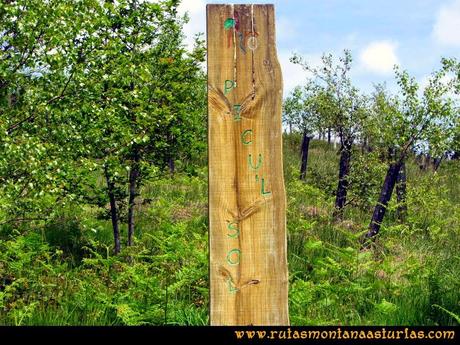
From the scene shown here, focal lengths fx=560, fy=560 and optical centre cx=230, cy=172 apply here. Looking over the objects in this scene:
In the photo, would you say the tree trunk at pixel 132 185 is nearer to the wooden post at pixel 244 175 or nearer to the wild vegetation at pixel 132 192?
the wild vegetation at pixel 132 192

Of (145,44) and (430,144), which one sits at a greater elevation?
(145,44)

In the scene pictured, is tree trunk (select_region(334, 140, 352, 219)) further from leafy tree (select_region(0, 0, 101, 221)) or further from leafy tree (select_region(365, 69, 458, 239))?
leafy tree (select_region(0, 0, 101, 221))

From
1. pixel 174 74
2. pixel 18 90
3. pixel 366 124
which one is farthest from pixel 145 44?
pixel 366 124

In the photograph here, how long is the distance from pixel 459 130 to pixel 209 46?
15724mm

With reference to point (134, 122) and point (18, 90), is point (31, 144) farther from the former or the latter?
point (134, 122)

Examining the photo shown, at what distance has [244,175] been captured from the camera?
3713 millimetres

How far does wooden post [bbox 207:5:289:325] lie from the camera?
3.70 m

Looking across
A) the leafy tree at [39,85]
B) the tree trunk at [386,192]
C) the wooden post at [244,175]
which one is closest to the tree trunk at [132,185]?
the leafy tree at [39,85]

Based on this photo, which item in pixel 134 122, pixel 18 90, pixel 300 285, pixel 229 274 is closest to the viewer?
pixel 229 274

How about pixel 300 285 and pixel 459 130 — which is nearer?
pixel 300 285

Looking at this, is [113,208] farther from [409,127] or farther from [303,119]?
[303,119]

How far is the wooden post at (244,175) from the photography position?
12.1 ft

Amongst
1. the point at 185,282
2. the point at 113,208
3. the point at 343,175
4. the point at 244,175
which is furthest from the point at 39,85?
the point at 343,175

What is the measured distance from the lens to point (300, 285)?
8.14 meters
